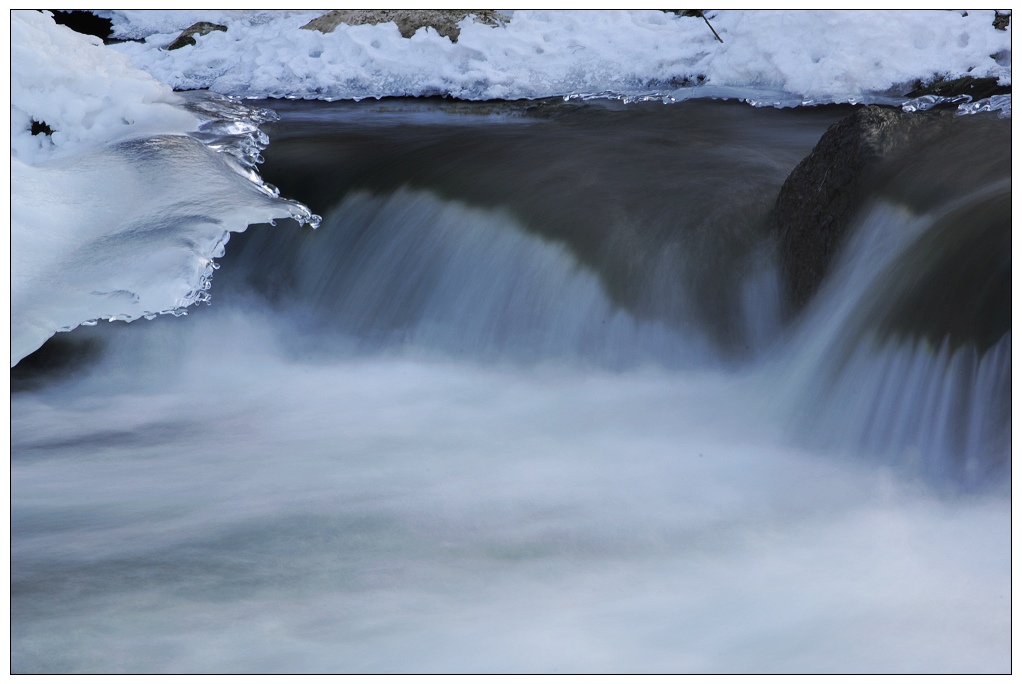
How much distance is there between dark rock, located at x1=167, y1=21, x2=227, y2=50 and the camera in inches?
256

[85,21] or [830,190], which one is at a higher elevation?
[85,21]

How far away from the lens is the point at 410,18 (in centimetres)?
619

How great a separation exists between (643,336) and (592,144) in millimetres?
1383

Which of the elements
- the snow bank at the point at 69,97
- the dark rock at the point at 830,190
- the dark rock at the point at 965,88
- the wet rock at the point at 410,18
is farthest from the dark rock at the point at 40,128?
the dark rock at the point at 965,88

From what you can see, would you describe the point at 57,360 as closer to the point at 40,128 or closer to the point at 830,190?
the point at 40,128

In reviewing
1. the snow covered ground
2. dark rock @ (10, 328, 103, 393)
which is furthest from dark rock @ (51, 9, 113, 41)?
dark rock @ (10, 328, 103, 393)

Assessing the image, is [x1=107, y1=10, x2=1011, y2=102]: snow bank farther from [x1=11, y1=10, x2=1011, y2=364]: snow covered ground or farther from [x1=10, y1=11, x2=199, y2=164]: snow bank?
[x1=10, y1=11, x2=199, y2=164]: snow bank

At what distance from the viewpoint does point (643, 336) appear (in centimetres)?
347

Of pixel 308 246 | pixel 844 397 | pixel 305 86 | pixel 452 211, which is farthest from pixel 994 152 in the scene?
pixel 305 86

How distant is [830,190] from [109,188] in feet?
9.66

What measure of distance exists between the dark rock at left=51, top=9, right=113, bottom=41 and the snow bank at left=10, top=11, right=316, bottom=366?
1196mm

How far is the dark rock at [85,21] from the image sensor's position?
622 centimetres

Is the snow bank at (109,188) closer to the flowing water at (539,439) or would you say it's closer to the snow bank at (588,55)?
the flowing water at (539,439)

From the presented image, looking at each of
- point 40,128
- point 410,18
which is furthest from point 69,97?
point 410,18
